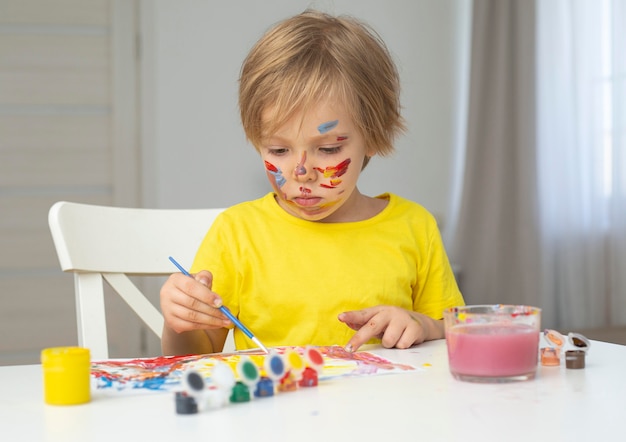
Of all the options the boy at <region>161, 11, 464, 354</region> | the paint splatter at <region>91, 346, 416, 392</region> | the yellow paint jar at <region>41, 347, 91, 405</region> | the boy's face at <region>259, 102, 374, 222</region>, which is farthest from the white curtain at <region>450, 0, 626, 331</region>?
the yellow paint jar at <region>41, 347, 91, 405</region>

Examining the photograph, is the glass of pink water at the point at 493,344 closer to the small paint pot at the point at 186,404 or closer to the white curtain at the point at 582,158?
the small paint pot at the point at 186,404

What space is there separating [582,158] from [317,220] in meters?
2.32

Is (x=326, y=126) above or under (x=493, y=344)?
above

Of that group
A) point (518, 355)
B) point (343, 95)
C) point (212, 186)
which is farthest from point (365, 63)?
point (212, 186)

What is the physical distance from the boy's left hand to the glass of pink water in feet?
0.70

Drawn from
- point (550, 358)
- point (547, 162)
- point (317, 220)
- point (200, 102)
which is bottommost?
point (550, 358)

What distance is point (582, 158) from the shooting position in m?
3.31

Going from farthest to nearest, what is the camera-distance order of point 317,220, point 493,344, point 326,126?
point 317,220 → point 326,126 → point 493,344

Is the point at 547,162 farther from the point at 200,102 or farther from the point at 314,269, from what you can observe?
the point at 314,269

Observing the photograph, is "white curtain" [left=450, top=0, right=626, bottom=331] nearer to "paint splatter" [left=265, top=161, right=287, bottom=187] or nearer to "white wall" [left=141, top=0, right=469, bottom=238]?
"white wall" [left=141, top=0, right=469, bottom=238]

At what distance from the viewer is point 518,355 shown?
0.76 m

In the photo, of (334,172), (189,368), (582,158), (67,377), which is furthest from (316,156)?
(582,158)

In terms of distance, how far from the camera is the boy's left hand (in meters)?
1.00

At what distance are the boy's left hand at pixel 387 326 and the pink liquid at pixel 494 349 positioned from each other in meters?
0.23
